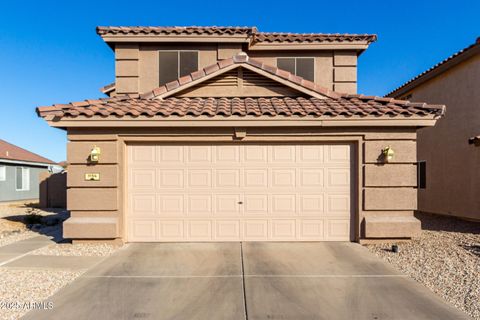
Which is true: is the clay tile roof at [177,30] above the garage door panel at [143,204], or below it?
above

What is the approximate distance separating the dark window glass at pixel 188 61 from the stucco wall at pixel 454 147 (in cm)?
956

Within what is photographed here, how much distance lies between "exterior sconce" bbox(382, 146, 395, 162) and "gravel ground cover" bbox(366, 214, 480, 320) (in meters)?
2.01

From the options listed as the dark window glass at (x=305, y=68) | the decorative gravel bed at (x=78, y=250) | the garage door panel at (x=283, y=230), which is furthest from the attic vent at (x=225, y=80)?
the decorative gravel bed at (x=78, y=250)

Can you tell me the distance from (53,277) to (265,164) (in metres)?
4.86

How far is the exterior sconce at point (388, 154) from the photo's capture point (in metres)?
7.11

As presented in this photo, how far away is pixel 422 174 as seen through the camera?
43.2 feet

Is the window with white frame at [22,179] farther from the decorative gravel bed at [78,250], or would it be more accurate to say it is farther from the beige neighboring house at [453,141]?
the beige neighboring house at [453,141]

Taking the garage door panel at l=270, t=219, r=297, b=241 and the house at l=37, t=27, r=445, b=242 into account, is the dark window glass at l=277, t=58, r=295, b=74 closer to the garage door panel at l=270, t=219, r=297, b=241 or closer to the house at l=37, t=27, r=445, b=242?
the house at l=37, t=27, r=445, b=242

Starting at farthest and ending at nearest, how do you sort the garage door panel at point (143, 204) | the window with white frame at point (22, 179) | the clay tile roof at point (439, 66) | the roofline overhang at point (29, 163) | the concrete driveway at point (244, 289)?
1. the window with white frame at point (22, 179)
2. the roofline overhang at point (29, 163)
3. the clay tile roof at point (439, 66)
4. the garage door panel at point (143, 204)
5. the concrete driveway at point (244, 289)

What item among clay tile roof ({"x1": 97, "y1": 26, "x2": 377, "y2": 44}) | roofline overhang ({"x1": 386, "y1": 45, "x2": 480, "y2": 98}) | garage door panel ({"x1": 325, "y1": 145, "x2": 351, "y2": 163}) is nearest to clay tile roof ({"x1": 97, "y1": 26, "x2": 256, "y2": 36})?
clay tile roof ({"x1": 97, "y1": 26, "x2": 377, "y2": 44})

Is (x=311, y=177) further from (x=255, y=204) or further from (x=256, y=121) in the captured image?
(x=256, y=121)

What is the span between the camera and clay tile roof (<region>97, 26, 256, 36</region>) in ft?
34.0

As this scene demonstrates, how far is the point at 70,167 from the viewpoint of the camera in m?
7.24

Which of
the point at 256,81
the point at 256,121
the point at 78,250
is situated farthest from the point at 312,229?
the point at 78,250
